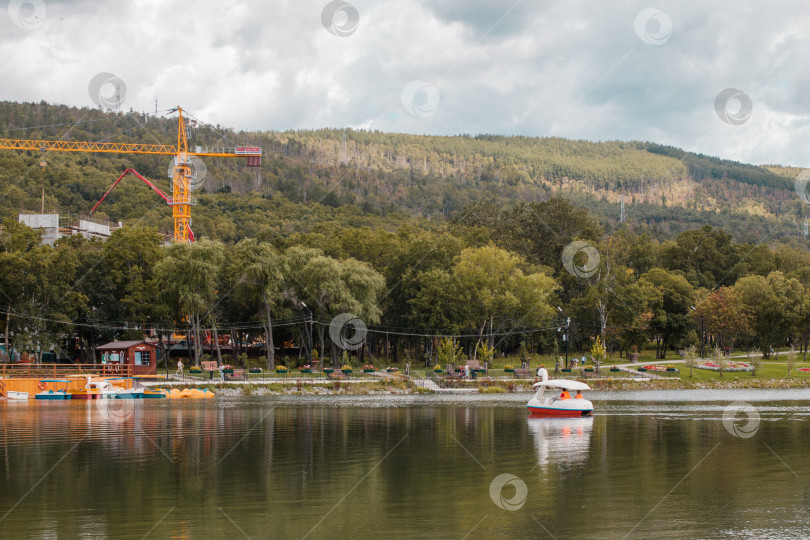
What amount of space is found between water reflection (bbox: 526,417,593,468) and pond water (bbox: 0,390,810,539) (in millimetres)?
106

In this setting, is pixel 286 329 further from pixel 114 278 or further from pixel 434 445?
pixel 434 445

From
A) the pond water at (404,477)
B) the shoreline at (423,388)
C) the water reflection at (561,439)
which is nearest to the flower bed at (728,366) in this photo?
the shoreline at (423,388)

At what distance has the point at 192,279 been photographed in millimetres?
76188

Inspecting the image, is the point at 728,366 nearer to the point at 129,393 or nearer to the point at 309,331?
the point at 309,331

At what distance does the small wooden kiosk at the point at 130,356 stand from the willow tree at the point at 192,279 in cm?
641

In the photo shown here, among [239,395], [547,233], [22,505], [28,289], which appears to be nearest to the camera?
[22,505]

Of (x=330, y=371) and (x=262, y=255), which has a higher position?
(x=262, y=255)

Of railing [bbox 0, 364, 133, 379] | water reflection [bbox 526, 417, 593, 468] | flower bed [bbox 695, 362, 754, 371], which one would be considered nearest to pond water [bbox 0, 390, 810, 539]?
water reflection [bbox 526, 417, 593, 468]

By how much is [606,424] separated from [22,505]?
87.2 feet

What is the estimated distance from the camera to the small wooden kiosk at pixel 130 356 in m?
68.8

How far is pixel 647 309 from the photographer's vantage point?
3669 inches

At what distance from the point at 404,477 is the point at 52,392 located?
4324cm

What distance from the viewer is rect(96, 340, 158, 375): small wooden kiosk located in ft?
226

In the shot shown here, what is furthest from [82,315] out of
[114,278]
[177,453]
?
[177,453]
